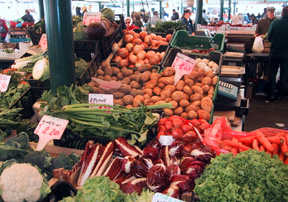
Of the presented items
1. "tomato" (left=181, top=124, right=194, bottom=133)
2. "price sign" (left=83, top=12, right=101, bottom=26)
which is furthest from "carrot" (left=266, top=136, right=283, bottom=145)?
"price sign" (left=83, top=12, right=101, bottom=26)

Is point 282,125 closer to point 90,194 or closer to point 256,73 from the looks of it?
point 256,73

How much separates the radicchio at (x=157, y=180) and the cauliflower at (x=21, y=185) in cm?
54

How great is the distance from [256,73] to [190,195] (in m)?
6.82

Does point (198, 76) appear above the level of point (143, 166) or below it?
above

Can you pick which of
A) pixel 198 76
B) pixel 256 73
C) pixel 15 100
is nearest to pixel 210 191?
pixel 198 76

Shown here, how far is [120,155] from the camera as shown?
2.04 meters

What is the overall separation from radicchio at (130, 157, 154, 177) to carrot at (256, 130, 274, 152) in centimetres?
98

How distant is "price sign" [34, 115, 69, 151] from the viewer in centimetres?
205

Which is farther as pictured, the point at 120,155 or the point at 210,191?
the point at 120,155

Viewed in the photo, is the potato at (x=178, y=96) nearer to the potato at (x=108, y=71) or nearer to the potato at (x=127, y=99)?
the potato at (x=127, y=99)

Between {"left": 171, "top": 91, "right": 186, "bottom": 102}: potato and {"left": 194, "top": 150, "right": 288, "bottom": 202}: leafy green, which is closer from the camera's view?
{"left": 194, "top": 150, "right": 288, "bottom": 202}: leafy green

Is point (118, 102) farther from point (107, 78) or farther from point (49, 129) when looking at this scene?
point (49, 129)

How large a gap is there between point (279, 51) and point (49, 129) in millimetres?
5892

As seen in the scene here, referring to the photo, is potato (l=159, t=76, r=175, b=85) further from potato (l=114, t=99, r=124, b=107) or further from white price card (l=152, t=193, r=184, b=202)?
white price card (l=152, t=193, r=184, b=202)
